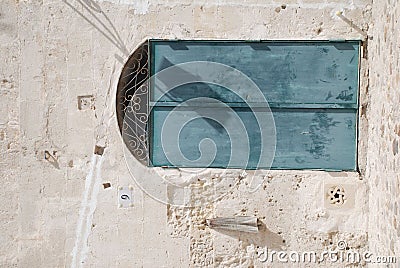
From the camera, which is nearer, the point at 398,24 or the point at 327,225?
the point at 398,24

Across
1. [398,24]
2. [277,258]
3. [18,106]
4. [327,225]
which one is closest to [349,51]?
[398,24]

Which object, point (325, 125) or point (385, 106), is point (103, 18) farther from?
point (385, 106)

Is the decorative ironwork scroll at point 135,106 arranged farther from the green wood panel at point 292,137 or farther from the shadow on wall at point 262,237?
the shadow on wall at point 262,237

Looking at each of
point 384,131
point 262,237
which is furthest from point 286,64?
point 262,237

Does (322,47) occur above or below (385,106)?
above

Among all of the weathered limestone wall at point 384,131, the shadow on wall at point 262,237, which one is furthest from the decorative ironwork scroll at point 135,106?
the weathered limestone wall at point 384,131

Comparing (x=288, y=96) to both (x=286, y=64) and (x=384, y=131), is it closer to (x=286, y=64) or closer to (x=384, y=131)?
(x=286, y=64)
